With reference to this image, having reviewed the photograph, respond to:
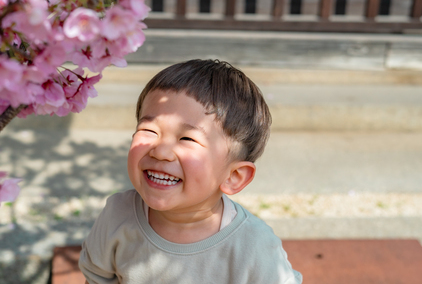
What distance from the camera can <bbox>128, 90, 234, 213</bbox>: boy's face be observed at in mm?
1287

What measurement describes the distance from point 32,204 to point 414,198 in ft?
9.03

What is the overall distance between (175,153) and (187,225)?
295 millimetres

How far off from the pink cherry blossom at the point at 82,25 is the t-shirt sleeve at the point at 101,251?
854mm

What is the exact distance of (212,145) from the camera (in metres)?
1.34

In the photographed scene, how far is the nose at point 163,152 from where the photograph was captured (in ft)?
4.15

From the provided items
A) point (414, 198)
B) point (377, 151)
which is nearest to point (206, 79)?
point (414, 198)

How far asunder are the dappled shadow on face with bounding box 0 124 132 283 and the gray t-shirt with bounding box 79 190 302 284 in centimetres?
104

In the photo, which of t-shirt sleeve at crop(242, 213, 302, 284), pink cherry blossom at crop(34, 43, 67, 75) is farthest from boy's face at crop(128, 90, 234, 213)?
pink cherry blossom at crop(34, 43, 67, 75)

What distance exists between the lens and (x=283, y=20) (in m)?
5.48

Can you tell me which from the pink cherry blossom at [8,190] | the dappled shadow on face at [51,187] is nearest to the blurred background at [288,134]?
the dappled shadow on face at [51,187]

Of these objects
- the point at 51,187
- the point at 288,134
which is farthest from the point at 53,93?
the point at 288,134

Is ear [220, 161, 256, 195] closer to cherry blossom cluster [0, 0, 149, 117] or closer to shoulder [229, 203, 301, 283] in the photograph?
shoulder [229, 203, 301, 283]

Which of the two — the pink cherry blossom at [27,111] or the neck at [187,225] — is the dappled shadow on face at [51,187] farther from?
the pink cherry blossom at [27,111]

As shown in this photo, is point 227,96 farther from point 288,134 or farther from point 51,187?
point 288,134
